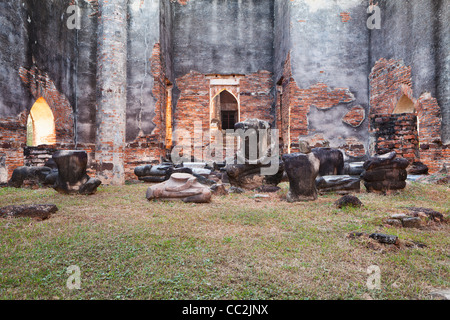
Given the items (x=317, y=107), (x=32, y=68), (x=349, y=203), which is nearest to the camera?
(x=349, y=203)

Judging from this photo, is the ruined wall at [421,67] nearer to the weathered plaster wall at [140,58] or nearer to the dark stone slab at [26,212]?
the weathered plaster wall at [140,58]

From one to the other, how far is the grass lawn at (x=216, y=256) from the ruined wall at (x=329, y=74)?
5381mm

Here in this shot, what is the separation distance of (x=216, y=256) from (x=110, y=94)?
716 centimetres

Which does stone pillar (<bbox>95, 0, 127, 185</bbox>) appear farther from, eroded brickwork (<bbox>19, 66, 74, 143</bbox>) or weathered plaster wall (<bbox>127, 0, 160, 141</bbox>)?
eroded brickwork (<bbox>19, 66, 74, 143</bbox>)

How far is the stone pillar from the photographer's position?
753cm

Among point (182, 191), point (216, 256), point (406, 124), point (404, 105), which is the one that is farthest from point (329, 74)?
point (216, 256)

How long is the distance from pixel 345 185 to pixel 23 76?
27.6ft

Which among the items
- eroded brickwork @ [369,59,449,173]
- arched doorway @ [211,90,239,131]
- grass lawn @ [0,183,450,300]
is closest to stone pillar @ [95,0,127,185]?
grass lawn @ [0,183,450,300]

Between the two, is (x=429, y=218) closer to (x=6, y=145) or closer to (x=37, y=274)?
(x=37, y=274)

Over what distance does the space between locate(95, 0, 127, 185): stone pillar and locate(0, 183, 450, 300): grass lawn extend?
418 cm

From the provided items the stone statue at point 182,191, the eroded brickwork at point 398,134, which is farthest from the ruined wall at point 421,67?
the stone statue at point 182,191

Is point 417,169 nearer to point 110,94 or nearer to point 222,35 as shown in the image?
point 222,35

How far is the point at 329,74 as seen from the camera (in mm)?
8703

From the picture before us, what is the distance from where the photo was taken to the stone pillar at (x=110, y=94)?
753cm
